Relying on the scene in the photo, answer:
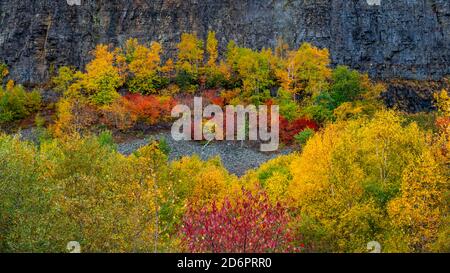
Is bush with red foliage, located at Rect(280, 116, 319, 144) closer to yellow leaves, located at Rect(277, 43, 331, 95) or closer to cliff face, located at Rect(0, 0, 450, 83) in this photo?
yellow leaves, located at Rect(277, 43, 331, 95)

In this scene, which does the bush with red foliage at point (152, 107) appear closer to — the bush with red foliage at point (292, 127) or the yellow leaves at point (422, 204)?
the bush with red foliage at point (292, 127)

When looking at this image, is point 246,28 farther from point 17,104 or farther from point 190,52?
point 17,104

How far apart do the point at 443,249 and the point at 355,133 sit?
15463mm

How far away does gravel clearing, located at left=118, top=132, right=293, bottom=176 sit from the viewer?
61309 millimetres

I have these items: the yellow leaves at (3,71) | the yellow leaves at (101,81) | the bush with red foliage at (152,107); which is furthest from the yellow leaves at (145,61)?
the yellow leaves at (3,71)

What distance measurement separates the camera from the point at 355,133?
3803cm

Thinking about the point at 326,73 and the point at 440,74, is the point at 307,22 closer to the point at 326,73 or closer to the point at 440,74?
the point at 326,73

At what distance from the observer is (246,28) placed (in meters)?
90.5

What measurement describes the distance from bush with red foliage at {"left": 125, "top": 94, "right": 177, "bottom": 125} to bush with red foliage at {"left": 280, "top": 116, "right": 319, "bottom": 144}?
15067 millimetres

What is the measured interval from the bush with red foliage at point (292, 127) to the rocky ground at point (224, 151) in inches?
80.0

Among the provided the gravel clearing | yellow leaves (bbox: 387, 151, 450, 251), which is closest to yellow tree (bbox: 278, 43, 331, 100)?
the gravel clearing

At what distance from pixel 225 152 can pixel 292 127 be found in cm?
983
